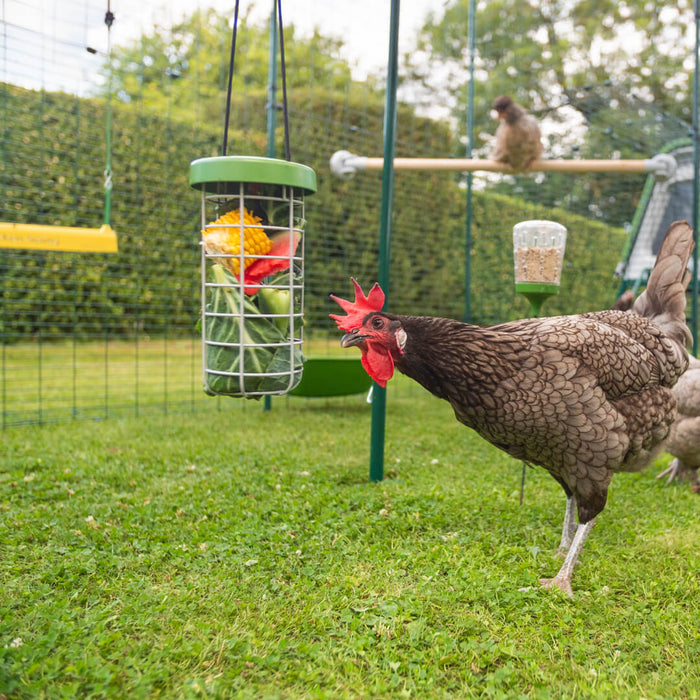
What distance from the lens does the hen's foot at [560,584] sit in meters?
2.39

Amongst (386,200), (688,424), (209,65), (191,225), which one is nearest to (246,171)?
(386,200)

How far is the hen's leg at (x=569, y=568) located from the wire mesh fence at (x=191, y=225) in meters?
3.77

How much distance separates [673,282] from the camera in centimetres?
304

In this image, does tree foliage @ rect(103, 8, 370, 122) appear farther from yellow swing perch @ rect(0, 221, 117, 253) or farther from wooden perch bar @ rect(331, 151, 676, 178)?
yellow swing perch @ rect(0, 221, 117, 253)

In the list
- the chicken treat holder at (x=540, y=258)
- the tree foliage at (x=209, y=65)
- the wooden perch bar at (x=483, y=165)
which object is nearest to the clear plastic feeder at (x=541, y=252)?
the chicken treat holder at (x=540, y=258)

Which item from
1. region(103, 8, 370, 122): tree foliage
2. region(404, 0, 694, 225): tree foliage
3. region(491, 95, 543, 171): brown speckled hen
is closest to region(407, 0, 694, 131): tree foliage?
region(404, 0, 694, 225): tree foliage

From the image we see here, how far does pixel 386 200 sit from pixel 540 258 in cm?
102

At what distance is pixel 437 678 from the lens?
6.04 ft

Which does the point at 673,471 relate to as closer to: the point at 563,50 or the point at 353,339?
the point at 353,339

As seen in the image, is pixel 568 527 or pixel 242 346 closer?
pixel 242 346

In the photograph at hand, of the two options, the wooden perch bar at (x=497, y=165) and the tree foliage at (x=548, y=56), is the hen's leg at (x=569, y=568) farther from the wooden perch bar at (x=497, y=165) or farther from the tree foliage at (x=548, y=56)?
the tree foliage at (x=548, y=56)

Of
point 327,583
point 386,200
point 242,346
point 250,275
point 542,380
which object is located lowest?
point 327,583

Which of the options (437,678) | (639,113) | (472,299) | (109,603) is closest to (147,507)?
(109,603)

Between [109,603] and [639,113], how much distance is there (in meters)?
8.62
